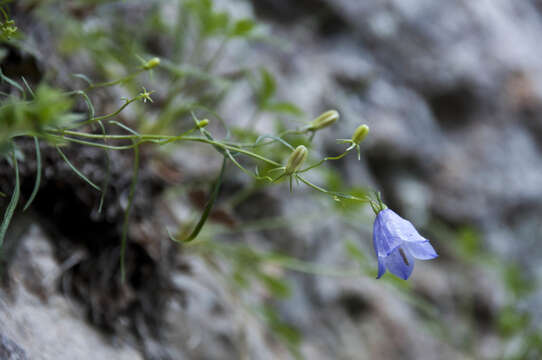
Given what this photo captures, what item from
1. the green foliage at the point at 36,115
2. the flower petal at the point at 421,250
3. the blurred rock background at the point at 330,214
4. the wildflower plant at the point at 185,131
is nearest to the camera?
the green foliage at the point at 36,115

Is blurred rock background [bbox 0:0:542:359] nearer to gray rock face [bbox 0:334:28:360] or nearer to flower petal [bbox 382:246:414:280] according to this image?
gray rock face [bbox 0:334:28:360]

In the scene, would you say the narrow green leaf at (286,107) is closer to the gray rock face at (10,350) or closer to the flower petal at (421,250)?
the flower petal at (421,250)

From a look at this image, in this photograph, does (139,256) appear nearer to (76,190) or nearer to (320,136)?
(76,190)

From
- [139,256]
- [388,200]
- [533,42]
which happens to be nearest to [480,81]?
[533,42]

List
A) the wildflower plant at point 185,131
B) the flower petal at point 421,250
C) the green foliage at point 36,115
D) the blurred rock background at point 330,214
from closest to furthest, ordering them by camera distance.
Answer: the green foliage at point 36,115
the wildflower plant at point 185,131
the flower petal at point 421,250
the blurred rock background at point 330,214

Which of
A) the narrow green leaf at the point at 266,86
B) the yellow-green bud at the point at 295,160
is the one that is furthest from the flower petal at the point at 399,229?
the narrow green leaf at the point at 266,86

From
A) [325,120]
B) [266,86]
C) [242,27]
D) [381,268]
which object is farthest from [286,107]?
[381,268]

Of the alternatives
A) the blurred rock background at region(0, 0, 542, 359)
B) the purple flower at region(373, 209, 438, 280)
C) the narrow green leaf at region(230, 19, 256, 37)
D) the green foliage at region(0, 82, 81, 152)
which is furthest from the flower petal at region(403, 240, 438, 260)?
the narrow green leaf at region(230, 19, 256, 37)
